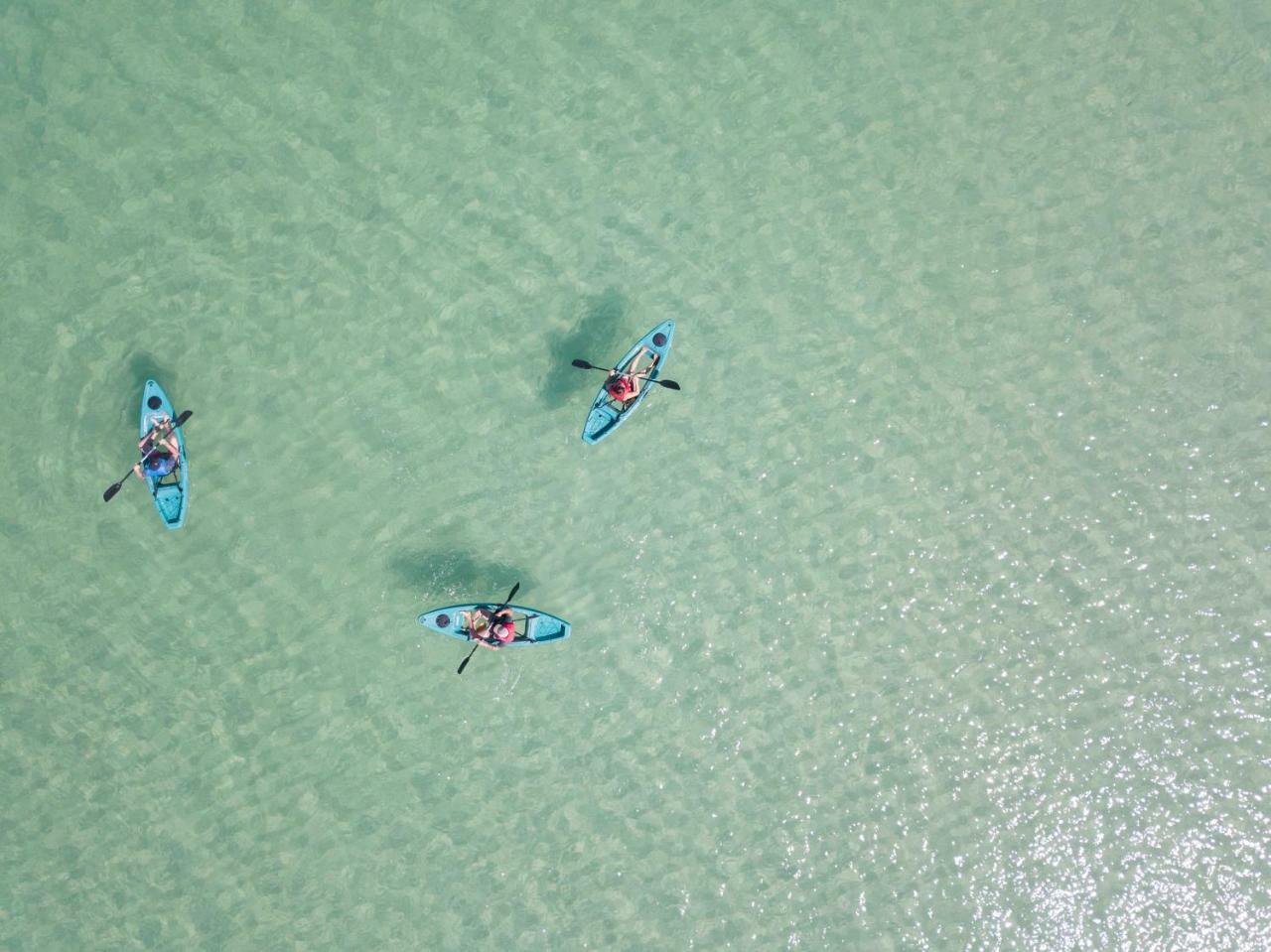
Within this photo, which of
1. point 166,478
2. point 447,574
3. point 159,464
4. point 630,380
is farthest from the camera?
point 447,574

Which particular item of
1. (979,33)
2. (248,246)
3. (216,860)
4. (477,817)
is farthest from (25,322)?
(979,33)

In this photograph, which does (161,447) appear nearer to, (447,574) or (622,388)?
(447,574)

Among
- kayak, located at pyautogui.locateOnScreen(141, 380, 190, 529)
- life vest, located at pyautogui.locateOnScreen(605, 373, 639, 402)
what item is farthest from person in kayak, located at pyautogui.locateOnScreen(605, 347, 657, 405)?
kayak, located at pyautogui.locateOnScreen(141, 380, 190, 529)

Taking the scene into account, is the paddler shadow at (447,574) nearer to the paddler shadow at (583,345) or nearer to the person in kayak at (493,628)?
the person in kayak at (493,628)

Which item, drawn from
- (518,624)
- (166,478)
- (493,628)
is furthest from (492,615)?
(166,478)

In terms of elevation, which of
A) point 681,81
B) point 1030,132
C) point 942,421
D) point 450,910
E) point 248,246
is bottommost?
point 450,910

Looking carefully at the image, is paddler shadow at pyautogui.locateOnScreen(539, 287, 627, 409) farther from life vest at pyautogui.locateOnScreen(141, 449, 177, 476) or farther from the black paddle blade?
life vest at pyautogui.locateOnScreen(141, 449, 177, 476)

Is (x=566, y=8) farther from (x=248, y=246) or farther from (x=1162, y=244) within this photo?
(x=1162, y=244)
